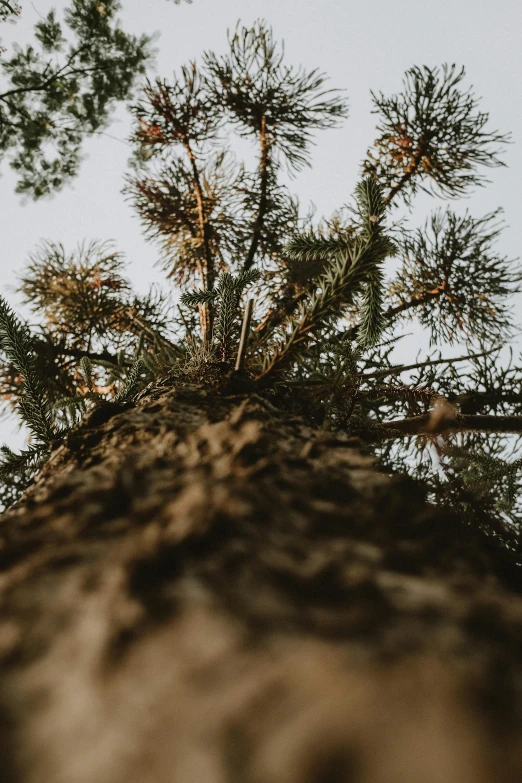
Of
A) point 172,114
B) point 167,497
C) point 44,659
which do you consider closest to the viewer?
point 44,659

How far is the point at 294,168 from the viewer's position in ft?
13.1

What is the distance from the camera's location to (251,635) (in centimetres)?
41

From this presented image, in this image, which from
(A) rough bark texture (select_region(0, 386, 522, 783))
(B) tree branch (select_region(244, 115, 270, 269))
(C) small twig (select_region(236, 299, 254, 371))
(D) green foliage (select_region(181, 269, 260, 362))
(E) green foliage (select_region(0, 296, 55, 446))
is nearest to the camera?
(A) rough bark texture (select_region(0, 386, 522, 783))

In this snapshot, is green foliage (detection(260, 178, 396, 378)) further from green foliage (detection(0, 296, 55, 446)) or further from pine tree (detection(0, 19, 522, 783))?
green foliage (detection(0, 296, 55, 446))

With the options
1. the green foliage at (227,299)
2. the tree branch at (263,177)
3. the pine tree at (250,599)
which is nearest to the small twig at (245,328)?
the pine tree at (250,599)

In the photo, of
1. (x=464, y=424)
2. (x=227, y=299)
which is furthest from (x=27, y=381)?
(x=464, y=424)

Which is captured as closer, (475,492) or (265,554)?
(265,554)

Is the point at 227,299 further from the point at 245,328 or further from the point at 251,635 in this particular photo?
the point at 251,635

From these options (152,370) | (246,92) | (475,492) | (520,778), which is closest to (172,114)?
(246,92)

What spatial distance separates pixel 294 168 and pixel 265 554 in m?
4.22

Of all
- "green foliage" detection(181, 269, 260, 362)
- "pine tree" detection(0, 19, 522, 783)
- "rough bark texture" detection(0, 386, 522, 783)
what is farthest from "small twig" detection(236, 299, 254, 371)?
"rough bark texture" detection(0, 386, 522, 783)

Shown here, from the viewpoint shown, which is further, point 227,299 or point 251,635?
point 227,299

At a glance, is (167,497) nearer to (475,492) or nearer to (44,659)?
(44,659)

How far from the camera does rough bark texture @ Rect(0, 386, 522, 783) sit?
0.32 meters
